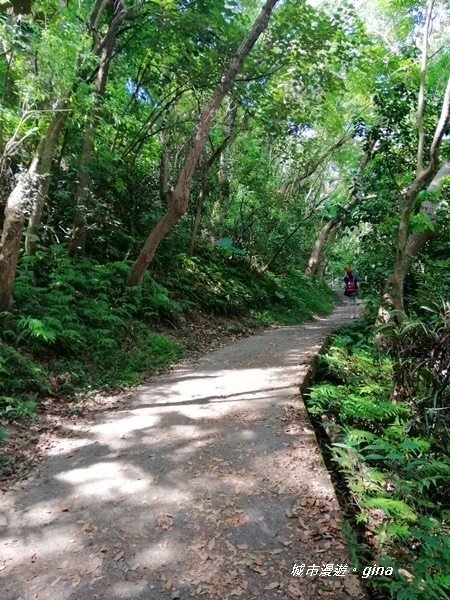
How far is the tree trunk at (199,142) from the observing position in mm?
7379

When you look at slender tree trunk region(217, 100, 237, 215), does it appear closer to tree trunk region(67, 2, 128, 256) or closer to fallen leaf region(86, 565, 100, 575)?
tree trunk region(67, 2, 128, 256)

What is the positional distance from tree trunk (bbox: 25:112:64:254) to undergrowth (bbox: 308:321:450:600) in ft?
19.3

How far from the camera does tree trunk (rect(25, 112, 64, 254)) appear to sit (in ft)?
21.8

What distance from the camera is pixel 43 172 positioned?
23.0 ft

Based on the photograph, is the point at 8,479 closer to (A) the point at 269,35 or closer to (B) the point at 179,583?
(B) the point at 179,583

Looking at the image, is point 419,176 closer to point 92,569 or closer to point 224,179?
point 92,569

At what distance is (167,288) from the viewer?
10375 mm

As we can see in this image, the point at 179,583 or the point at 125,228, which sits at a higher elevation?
the point at 125,228

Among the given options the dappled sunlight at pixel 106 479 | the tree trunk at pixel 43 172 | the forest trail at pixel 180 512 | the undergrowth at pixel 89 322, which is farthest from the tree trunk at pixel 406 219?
the tree trunk at pixel 43 172

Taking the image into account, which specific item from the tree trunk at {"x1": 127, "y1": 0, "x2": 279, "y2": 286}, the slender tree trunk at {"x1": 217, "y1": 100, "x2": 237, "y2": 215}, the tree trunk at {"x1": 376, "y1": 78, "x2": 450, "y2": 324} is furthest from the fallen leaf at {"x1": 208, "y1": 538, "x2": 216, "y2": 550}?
the slender tree trunk at {"x1": 217, "y1": 100, "x2": 237, "y2": 215}

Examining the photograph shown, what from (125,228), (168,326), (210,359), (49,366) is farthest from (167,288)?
(49,366)

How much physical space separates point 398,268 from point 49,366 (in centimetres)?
591

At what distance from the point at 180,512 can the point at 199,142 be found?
6.91m

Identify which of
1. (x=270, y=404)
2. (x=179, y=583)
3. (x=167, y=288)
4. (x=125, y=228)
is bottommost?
(x=179, y=583)
